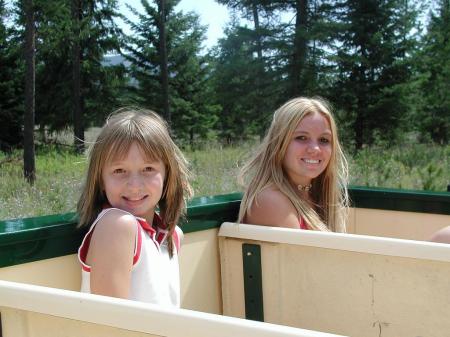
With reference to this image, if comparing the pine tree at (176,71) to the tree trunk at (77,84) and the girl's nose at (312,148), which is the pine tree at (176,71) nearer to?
the tree trunk at (77,84)

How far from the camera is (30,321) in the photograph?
1.10 m

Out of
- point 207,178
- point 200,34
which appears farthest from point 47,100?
point 207,178

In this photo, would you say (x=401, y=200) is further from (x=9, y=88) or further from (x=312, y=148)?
(x=9, y=88)

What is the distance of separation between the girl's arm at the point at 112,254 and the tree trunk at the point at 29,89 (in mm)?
8335

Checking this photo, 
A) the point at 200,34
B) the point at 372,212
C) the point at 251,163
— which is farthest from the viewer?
the point at 200,34

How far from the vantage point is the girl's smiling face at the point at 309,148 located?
2182 millimetres

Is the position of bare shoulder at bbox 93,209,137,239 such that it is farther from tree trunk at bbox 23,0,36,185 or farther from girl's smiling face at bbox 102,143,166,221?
tree trunk at bbox 23,0,36,185

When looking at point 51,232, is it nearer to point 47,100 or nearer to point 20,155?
point 20,155

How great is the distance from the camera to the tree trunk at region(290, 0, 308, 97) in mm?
16250

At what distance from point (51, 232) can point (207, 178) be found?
5.64 meters

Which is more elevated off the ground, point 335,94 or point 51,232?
point 335,94

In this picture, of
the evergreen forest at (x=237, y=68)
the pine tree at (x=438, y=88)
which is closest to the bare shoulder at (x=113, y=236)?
the evergreen forest at (x=237, y=68)

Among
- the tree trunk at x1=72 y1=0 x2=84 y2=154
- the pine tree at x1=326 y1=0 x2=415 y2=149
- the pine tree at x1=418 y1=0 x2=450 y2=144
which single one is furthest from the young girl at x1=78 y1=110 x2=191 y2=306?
the pine tree at x1=418 y1=0 x2=450 y2=144

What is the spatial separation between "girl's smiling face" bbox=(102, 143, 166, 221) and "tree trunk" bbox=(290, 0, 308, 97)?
600 inches
